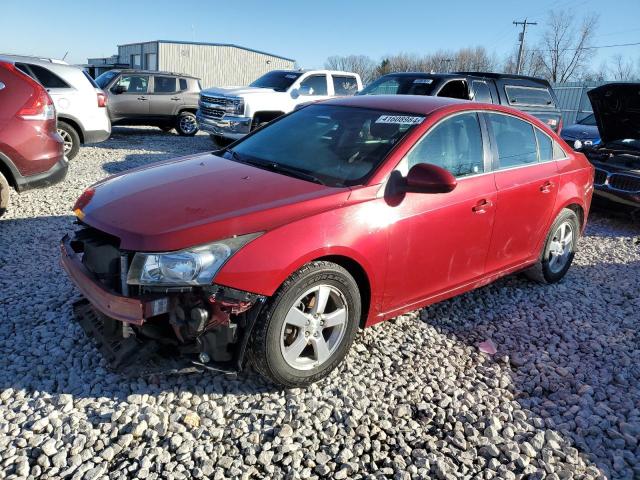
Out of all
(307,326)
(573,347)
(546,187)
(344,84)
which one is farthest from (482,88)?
(307,326)

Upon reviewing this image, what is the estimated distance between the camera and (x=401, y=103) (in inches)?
157

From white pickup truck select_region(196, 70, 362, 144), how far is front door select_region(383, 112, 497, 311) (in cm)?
798

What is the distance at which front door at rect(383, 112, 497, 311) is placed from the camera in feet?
10.9

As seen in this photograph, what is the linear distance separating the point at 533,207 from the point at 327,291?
2.23 metres

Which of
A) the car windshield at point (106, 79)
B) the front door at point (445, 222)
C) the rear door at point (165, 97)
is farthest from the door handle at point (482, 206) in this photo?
the car windshield at point (106, 79)

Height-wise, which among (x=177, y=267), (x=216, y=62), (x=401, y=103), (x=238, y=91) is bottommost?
(x=177, y=267)

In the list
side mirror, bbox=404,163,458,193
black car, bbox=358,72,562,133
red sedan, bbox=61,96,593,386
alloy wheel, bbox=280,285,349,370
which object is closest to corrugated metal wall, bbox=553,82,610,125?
black car, bbox=358,72,562,133

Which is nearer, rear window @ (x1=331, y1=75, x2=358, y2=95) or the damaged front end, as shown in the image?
the damaged front end

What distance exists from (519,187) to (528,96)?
732 cm

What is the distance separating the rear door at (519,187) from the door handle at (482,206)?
14cm

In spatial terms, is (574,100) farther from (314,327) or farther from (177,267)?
(177,267)

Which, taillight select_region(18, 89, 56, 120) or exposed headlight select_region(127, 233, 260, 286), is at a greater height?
taillight select_region(18, 89, 56, 120)

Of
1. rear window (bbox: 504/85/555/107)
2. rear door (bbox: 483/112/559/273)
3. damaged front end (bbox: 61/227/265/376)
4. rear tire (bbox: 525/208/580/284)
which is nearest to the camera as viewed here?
damaged front end (bbox: 61/227/265/376)

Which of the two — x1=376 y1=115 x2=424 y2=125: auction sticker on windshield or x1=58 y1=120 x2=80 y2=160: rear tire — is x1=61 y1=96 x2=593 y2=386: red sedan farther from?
x1=58 y1=120 x2=80 y2=160: rear tire
